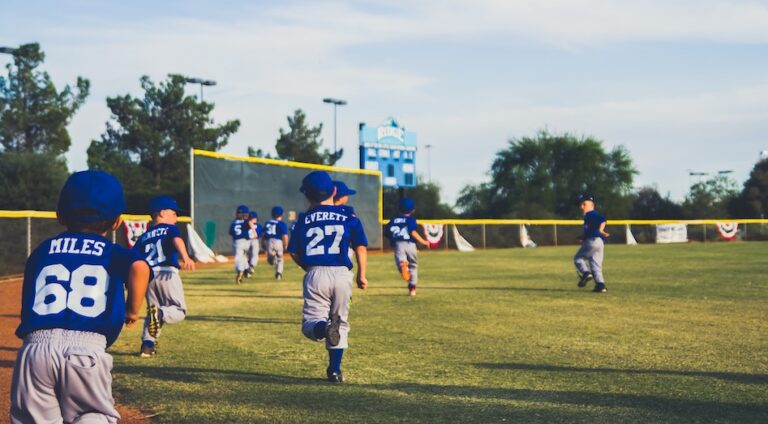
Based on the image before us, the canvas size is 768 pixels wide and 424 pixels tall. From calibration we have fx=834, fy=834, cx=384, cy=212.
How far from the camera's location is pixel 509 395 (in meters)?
6.56

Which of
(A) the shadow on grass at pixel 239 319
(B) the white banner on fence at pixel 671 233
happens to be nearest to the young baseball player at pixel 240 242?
(A) the shadow on grass at pixel 239 319

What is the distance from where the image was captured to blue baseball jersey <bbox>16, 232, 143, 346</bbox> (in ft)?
12.7

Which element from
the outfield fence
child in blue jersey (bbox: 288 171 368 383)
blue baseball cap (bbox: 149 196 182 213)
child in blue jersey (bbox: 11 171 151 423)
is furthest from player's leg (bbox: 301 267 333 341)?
the outfield fence

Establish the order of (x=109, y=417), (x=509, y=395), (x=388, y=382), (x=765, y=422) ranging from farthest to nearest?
(x=388, y=382), (x=509, y=395), (x=765, y=422), (x=109, y=417)

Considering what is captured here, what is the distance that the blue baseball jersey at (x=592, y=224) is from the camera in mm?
16016

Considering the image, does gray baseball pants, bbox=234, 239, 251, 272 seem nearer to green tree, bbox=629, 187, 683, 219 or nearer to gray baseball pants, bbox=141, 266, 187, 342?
gray baseball pants, bbox=141, 266, 187, 342

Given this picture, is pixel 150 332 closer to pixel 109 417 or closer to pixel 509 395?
pixel 509 395

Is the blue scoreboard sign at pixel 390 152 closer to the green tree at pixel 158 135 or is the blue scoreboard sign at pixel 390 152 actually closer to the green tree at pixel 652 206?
the green tree at pixel 158 135

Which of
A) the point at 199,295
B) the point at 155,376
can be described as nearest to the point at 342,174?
the point at 199,295

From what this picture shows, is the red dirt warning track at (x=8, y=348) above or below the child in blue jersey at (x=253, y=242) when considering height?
below

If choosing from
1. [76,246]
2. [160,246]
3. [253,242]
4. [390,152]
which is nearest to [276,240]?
[253,242]

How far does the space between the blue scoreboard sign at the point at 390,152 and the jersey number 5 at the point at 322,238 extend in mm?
35461

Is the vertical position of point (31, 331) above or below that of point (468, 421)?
above

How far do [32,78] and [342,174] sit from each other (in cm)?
2884
